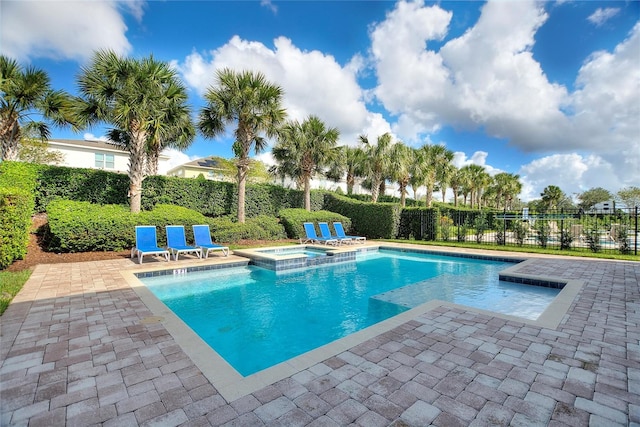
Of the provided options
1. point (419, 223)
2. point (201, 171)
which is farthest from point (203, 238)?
point (201, 171)

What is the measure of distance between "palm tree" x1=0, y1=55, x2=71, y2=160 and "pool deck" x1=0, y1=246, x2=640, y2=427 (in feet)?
38.5

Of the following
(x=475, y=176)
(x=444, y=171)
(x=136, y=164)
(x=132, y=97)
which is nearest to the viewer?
(x=132, y=97)

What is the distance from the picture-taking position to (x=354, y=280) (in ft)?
26.7

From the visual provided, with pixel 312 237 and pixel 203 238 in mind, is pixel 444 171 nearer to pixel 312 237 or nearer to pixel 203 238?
pixel 312 237

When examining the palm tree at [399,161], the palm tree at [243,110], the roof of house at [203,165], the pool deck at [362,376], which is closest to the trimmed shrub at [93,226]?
the palm tree at [243,110]

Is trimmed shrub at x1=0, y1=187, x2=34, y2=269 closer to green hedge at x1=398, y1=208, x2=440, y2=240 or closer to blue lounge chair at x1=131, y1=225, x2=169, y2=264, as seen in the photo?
blue lounge chair at x1=131, y1=225, x2=169, y2=264

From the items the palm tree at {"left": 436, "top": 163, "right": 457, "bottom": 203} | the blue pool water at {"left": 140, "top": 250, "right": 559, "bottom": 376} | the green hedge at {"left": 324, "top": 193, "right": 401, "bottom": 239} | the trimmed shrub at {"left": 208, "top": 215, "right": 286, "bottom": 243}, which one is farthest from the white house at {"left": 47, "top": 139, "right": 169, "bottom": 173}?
the palm tree at {"left": 436, "top": 163, "right": 457, "bottom": 203}

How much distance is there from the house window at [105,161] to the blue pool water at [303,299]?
28.8 metres

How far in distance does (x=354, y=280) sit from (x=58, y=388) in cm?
649

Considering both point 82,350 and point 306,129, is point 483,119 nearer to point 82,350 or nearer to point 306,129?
point 306,129

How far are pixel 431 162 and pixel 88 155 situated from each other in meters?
32.6

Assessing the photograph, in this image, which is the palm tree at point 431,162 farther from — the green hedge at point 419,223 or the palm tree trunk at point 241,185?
the palm tree trunk at point 241,185

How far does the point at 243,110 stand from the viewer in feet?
47.2

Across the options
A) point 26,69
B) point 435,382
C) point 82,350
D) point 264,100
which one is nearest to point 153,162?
point 26,69
